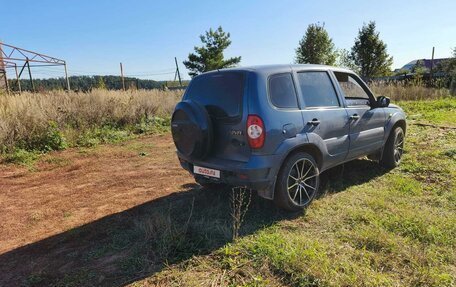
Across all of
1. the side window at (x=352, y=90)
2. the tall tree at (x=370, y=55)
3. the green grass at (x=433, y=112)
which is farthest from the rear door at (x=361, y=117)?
the tall tree at (x=370, y=55)

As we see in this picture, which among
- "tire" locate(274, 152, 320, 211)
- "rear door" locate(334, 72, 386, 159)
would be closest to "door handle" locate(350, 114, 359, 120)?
"rear door" locate(334, 72, 386, 159)

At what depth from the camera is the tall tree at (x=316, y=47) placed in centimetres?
2741

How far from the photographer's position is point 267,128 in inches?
142

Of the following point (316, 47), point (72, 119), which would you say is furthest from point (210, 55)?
point (72, 119)

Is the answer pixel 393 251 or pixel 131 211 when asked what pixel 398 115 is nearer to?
pixel 393 251

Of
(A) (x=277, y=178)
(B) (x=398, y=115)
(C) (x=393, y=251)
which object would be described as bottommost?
(C) (x=393, y=251)

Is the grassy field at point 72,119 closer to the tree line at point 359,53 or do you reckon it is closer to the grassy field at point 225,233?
the grassy field at point 225,233

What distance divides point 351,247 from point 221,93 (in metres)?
2.18

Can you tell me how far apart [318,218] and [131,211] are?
245cm

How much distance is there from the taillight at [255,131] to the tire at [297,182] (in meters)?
0.50

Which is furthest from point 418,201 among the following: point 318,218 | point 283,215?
point 283,215

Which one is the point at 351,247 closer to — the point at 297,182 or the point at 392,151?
the point at 297,182

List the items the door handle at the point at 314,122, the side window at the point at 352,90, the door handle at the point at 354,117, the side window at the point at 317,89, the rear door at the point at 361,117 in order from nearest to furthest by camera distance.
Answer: the door handle at the point at 314,122 < the side window at the point at 317,89 < the door handle at the point at 354,117 < the rear door at the point at 361,117 < the side window at the point at 352,90

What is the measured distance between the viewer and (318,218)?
158 inches
